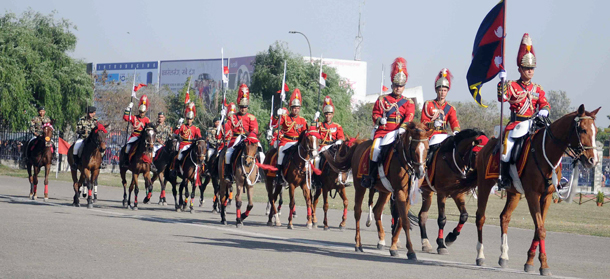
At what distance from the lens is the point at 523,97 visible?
12.4 m

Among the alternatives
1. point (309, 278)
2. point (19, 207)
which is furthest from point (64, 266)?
point (19, 207)

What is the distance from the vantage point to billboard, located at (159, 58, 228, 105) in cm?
10681

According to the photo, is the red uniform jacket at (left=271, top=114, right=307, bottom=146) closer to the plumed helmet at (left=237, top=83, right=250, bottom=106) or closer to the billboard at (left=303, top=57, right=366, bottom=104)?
the plumed helmet at (left=237, top=83, right=250, bottom=106)

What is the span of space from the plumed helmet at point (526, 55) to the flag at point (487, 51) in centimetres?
37

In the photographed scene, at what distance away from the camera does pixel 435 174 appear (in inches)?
541

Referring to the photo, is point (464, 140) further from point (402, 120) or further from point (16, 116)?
point (16, 116)

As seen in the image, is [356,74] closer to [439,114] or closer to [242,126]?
[242,126]

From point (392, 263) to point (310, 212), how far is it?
694 centimetres

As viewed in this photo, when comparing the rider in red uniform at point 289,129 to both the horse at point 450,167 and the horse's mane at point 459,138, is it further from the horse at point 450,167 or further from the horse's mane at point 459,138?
the horse's mane at point 459,138

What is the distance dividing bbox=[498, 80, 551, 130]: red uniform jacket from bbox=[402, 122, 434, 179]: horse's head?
1557 mm

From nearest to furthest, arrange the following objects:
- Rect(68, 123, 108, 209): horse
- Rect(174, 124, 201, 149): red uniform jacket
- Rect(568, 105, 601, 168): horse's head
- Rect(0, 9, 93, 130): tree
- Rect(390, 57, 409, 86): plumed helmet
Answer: Rect(568, 105, 601, 168): horse's head → Rect(390, 57, 409, 86): plumed helmet → Rect(68, 123, 108, 209): horse → Rect(174, 124, 201, 149): red uniform jacket → Rect(0, 9, 93, 130): tree

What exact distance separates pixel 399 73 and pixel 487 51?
1619 mm

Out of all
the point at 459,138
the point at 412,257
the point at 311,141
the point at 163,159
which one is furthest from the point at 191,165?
the point at 412,257

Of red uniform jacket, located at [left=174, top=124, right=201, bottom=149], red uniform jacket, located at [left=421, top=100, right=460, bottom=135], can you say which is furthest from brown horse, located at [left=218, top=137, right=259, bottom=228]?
red uniform jacket, located at [left=174, top=124, right=201, bottom=149]
